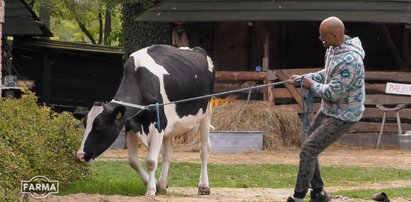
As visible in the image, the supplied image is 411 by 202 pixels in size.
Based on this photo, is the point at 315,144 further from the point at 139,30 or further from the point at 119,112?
the point at 139,30

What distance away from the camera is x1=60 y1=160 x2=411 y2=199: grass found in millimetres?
13523

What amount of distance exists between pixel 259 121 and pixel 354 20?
3.05 meters

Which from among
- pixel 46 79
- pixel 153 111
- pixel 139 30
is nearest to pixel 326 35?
pixel 153 111

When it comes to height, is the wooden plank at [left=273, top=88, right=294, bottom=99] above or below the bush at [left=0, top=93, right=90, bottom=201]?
below

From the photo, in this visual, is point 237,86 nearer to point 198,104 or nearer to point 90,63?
point 90,63

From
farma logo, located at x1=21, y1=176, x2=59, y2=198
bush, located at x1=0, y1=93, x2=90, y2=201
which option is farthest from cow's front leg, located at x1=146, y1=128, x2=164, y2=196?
farma logo, located at x1=21, y1=176, x2=59, y2=198

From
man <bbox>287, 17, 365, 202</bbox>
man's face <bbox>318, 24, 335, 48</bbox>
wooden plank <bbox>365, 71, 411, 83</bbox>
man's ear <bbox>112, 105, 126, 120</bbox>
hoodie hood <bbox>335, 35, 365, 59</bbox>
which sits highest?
man's face <bbox>318, 24, 335, 48</bbox>

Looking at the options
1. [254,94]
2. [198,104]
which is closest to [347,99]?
[198,104]

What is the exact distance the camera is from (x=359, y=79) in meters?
11.3

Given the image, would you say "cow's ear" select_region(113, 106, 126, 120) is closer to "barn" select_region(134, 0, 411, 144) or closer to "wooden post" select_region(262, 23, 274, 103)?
"barn" select_region(134, 0, 411, 144)

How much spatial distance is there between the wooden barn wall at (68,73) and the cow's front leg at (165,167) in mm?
16879

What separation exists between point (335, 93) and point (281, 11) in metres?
14.0

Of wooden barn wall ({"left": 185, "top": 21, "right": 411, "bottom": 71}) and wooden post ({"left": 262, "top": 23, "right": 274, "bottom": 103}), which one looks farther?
wooden barn wall ({"left": 185, "top": 21, "right": 411, "bottom": 71})

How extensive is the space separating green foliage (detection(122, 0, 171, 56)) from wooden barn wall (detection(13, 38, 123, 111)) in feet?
9.86
